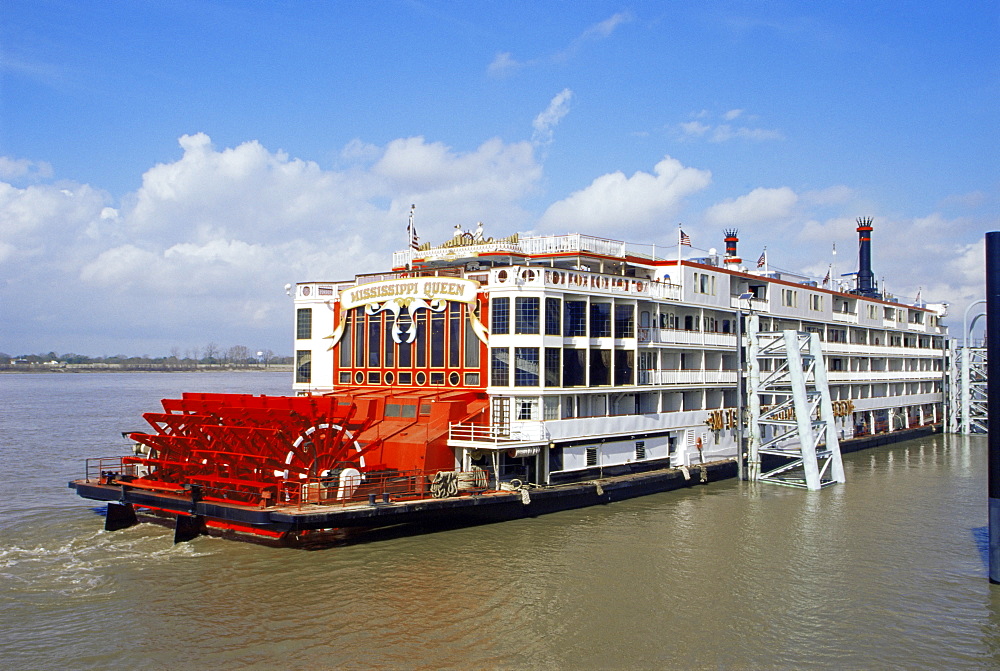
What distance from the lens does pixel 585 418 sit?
28.4 metres

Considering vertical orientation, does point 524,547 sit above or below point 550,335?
below

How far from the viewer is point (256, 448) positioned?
24328mm

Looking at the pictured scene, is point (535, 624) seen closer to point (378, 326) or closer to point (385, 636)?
point (385, 636)

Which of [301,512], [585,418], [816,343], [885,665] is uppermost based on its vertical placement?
[816,343]

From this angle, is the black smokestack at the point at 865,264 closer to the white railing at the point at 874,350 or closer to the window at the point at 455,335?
the white railing at the point at 874,350

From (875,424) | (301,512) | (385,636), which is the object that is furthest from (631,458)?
(875,424)

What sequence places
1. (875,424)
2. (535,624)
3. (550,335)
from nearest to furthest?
(535,624)
(550,335)
(875,424)

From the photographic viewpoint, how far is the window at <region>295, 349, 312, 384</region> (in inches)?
1288

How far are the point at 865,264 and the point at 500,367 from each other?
1619 inches

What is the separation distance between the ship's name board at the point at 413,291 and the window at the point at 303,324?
79.2 inches

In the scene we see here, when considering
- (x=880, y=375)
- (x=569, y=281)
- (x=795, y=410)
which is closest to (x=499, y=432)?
(x=569, y=281)

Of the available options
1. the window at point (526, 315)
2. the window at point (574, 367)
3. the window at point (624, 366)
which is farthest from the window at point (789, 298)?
the window at point (526, 315)

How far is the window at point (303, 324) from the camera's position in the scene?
32875mm

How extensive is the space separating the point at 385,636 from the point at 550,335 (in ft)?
42.5
